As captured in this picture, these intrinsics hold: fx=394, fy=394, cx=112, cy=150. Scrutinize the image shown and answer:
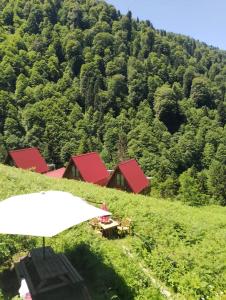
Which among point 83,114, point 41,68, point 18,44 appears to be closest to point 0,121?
point 83,114

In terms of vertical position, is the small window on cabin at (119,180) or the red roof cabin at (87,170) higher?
the red roof cabin at (87,170)

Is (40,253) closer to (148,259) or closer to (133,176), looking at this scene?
(148,259)

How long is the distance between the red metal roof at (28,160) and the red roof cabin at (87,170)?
4.08 meters

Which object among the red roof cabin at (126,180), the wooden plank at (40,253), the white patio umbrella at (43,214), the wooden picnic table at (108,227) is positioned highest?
the white patio umbrella at (43,214)

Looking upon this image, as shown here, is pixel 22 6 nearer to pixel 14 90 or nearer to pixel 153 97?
pixel 14 90

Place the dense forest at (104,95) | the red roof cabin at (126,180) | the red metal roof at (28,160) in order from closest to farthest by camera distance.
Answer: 1. the red roof cabin at (126,180)
2. the red metal roof at (28,160)
3. the dense forest at (104,95)

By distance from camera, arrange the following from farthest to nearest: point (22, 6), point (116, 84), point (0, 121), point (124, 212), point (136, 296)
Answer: point (22, 6) → point (116, 84) → point (0, 121) → point (124, 212) → point (136, 296)

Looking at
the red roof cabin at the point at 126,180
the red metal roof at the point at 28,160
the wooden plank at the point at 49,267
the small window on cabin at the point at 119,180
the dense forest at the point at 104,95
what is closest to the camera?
the wooden plank at the point at 49,267

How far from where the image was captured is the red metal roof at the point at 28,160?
47941mm

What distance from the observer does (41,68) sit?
149625 mm

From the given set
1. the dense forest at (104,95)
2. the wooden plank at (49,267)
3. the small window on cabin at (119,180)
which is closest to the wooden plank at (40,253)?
the wooden plank at (49,267)

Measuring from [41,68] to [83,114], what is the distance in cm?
2777

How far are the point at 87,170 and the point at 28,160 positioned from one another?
7604mm

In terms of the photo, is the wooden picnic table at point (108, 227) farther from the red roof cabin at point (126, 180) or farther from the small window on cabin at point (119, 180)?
the small window on cabin at point (119, 180)
